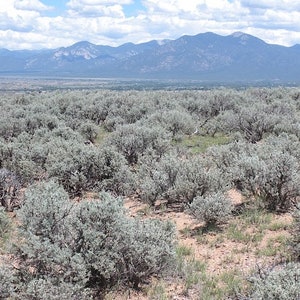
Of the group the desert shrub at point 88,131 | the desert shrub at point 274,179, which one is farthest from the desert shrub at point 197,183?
the desert shrub at point 88,131

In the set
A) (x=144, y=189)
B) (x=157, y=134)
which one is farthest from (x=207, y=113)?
(x=144, y=189)

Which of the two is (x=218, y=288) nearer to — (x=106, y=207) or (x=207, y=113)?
(x=106, y=207)

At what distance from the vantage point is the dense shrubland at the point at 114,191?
7273mm

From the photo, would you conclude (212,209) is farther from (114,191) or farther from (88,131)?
(88,131)

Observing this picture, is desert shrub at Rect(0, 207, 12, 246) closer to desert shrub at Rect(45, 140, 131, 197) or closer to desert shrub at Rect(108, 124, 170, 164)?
desert shrub at Rect(45, 140, 131, 197)

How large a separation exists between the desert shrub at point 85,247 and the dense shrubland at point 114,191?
0.02m

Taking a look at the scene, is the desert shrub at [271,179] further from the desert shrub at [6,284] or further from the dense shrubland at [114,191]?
the desert shrub at [6,284]

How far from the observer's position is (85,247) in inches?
294

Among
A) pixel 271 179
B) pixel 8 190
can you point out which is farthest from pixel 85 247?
pixel 8 190

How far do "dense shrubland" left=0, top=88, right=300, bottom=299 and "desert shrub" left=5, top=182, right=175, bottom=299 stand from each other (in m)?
0.02

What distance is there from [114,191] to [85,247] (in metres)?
7.33

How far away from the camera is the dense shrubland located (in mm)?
7273

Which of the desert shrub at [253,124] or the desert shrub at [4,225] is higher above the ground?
the desert shrub at [253,124]

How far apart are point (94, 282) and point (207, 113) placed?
101ft
